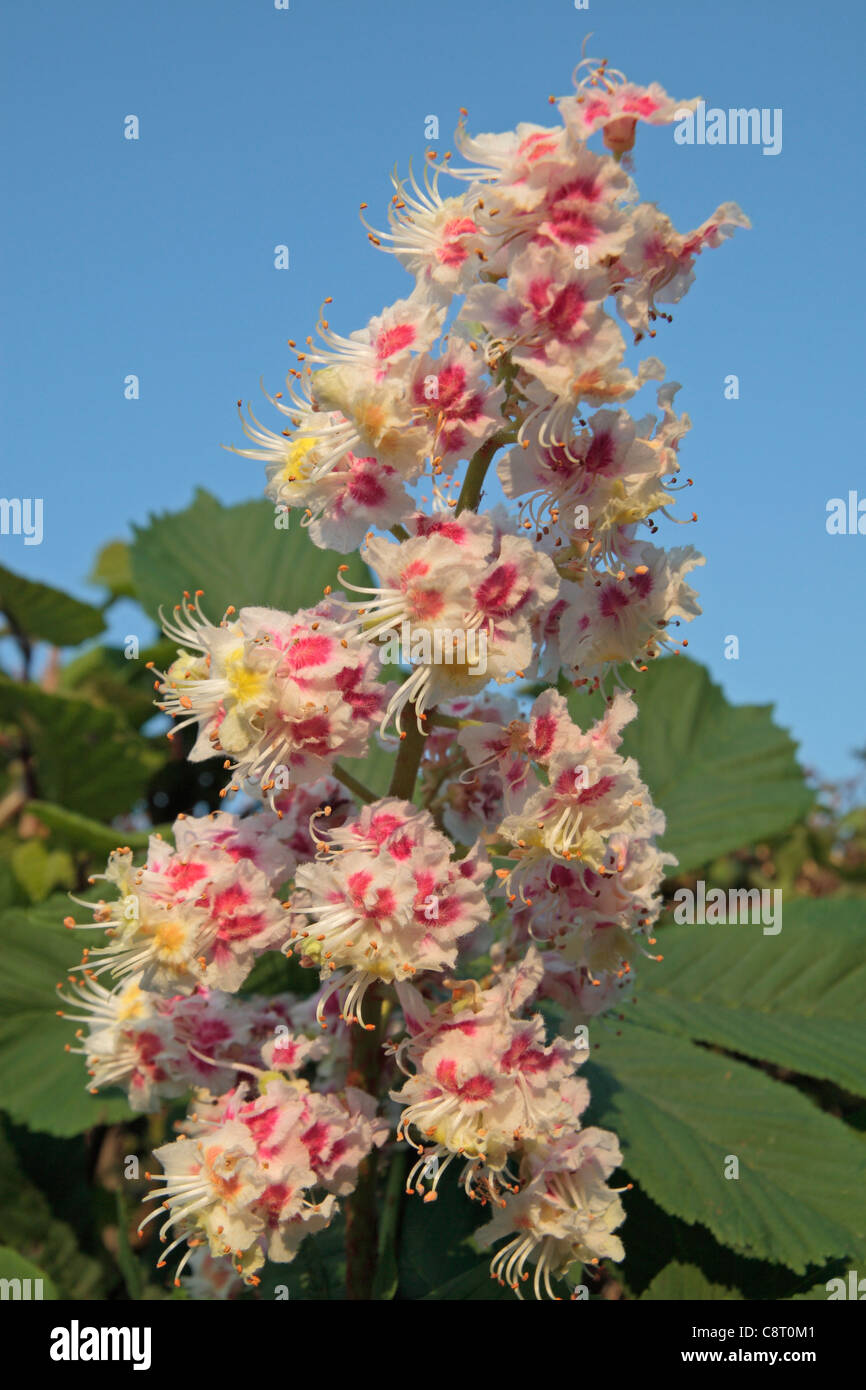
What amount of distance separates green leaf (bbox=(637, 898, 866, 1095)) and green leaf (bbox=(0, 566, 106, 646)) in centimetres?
215

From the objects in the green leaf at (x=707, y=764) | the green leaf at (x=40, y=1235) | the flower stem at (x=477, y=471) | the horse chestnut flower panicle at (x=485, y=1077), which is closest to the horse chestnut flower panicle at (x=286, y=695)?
the flower stem at (x=477, y=471)

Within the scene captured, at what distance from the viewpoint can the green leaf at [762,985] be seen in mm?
2266

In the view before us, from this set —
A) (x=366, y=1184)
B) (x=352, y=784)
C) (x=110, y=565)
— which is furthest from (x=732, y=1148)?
(x=110, y=565)

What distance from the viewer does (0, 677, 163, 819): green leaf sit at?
346cm

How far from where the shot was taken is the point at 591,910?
66.0 inches

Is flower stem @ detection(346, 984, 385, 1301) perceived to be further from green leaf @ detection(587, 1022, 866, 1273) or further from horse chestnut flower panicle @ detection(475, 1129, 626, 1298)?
green leaf @ detection(587, 1022, 866, 1273)

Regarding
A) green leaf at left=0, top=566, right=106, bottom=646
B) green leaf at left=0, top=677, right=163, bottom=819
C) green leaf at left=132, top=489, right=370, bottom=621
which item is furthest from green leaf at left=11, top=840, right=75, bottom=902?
green leaf at left=132, top=489, right=370, bottom=621

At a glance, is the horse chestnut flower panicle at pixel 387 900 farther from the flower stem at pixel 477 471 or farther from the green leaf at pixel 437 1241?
the green leaf at pixel 437 1241

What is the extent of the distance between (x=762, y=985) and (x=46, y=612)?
8.15 ft

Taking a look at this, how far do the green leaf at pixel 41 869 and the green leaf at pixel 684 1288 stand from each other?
2.07 metres
